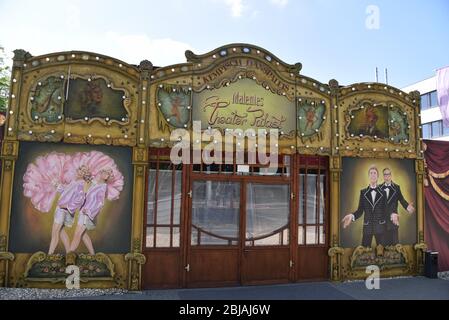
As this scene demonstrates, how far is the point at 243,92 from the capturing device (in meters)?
6.45

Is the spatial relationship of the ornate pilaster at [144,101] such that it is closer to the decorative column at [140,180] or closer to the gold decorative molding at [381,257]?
the decorative column at [140,180]

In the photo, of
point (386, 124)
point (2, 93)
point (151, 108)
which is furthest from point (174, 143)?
point (2, 93)

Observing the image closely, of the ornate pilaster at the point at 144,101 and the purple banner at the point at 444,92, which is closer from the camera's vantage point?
the ornate pilaster at the point at 144,101

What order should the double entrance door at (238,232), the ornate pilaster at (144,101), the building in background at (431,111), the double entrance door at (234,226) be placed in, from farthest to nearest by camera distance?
the building in background at (431,111)
the double entrance door at (238,232)
the double entrance door at (234,226)
the ornate pilaster at (144,101)

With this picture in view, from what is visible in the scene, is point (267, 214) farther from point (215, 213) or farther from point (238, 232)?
point (215, 213)

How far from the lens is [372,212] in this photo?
703cm

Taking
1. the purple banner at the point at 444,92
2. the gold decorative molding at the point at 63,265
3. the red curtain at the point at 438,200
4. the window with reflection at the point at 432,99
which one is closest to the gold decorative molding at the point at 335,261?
the red curtain at the point at 438,200

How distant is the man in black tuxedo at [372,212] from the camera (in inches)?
274

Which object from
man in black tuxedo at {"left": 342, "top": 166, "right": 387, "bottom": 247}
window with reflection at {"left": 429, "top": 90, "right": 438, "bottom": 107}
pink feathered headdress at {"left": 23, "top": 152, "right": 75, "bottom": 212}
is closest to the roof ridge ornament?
man in black tuxedo at {"left": 342, "top": 166, "right": 387, "bottom": 247}

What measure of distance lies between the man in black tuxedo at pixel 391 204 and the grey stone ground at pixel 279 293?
92 centimetres

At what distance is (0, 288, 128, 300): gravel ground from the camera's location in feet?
17.1

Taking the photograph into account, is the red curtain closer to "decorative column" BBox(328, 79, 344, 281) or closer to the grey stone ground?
the grey stone ground

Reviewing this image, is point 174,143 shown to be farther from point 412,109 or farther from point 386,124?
point 412,109

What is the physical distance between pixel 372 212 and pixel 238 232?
292 centimetres
